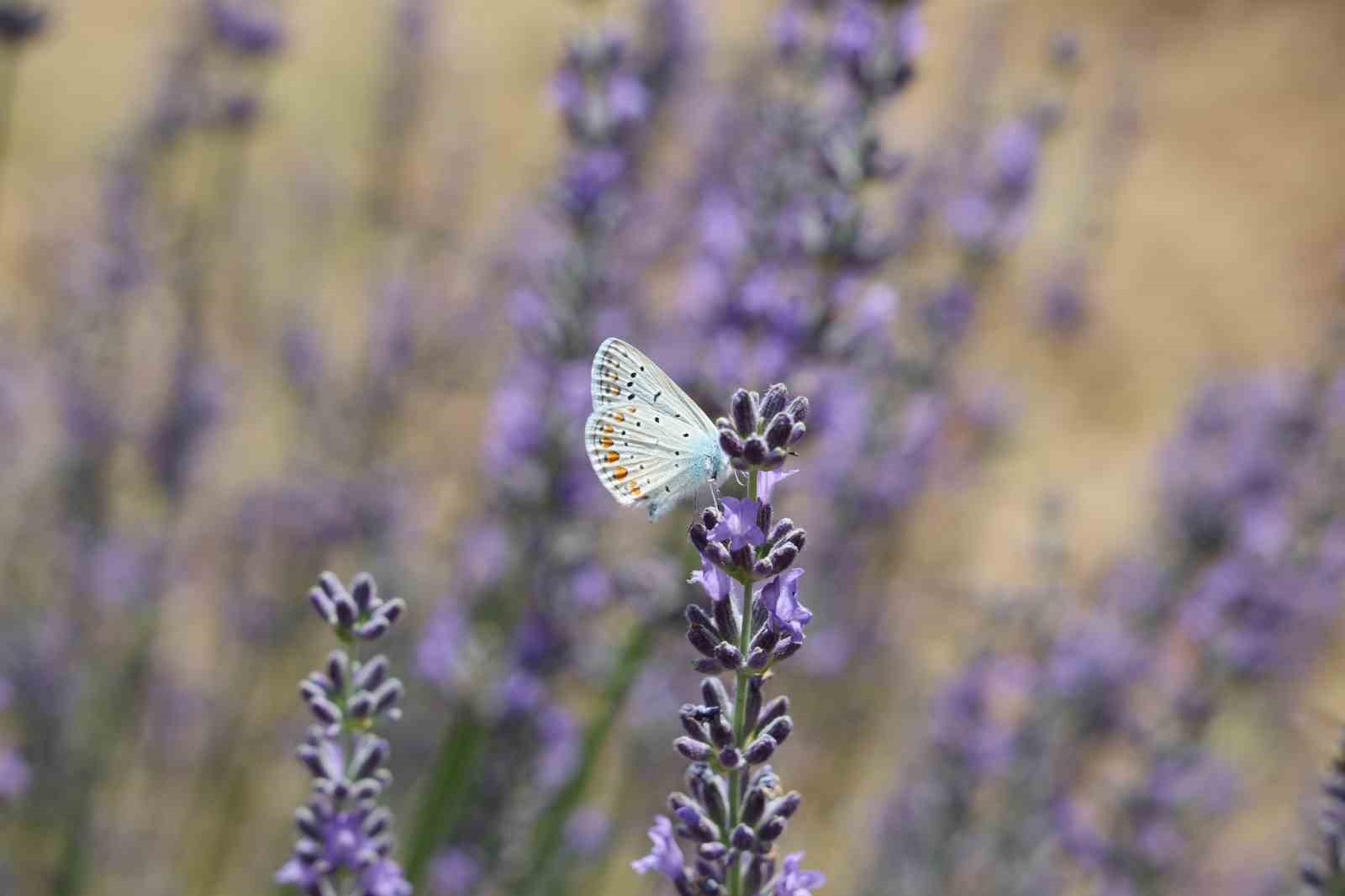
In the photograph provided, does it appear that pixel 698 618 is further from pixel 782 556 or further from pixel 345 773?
pixel 345 773

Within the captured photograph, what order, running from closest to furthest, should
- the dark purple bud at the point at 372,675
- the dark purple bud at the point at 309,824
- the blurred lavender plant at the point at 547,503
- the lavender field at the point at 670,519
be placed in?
the dark purple bud at the point at 309,824
the dark purple bud at the point at 372,675
the lavender field at the point at 670,519
the blurred lavender plant at the point at 547,503

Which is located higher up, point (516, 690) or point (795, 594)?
point (516, 690)

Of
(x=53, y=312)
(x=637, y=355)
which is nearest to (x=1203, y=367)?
(x=53, y=312)

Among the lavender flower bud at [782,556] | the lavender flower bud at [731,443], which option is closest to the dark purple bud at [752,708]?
the lavender flower bud at [782,556]

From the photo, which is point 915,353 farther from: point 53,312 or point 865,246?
point 53,312

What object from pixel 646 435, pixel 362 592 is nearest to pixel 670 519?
pixel 646 435

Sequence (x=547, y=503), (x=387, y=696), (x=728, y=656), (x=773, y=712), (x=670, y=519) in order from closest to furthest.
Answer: (x=728, y=656) < (x=773, y=712) < (x=387, y=696) < (x=547, y=503) < (x=670, y=519)

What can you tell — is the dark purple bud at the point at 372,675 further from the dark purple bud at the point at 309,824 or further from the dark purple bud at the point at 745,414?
the dark purple bud at the point at 745,414
